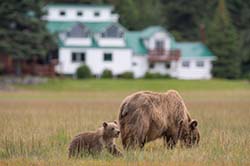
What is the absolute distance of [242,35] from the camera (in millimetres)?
90938

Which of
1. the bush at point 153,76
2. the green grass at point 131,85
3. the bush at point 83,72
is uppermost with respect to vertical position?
the bush at point 83,72

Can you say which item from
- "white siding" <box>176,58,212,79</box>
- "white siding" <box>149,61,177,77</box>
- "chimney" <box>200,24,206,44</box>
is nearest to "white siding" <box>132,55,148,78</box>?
"white siding" <box>149,61,177,77</box>

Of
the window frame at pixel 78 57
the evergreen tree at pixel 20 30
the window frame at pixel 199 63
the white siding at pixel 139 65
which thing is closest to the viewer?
the evergreen tree at pixel 20 30

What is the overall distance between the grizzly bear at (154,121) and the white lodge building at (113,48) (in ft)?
195

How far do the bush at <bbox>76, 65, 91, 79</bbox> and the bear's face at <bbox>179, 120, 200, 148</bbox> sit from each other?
57.9m

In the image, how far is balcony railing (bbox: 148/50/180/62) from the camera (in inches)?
3255

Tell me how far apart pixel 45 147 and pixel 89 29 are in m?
64.1

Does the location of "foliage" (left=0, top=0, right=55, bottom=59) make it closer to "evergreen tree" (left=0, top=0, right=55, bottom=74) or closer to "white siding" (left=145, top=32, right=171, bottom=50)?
"evergreen tree" (left=0, top=0, right=55, bottom=74)

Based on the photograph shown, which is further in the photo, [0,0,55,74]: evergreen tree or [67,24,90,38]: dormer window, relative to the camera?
[67,24,90,38]: dormer window

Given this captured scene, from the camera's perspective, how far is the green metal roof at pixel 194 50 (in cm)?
8469

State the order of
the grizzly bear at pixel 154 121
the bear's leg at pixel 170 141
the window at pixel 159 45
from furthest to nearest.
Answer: the window at pixel 159 45 → the bear's leg at pixel 170 141 → the grizzly bear at pixel 154 121

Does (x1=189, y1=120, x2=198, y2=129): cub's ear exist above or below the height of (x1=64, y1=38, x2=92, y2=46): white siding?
below

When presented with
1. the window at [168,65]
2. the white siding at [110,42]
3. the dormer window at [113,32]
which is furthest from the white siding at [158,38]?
the dormer window at [113,32]

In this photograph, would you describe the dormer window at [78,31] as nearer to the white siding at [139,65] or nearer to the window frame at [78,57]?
the window frame at [78,57]
